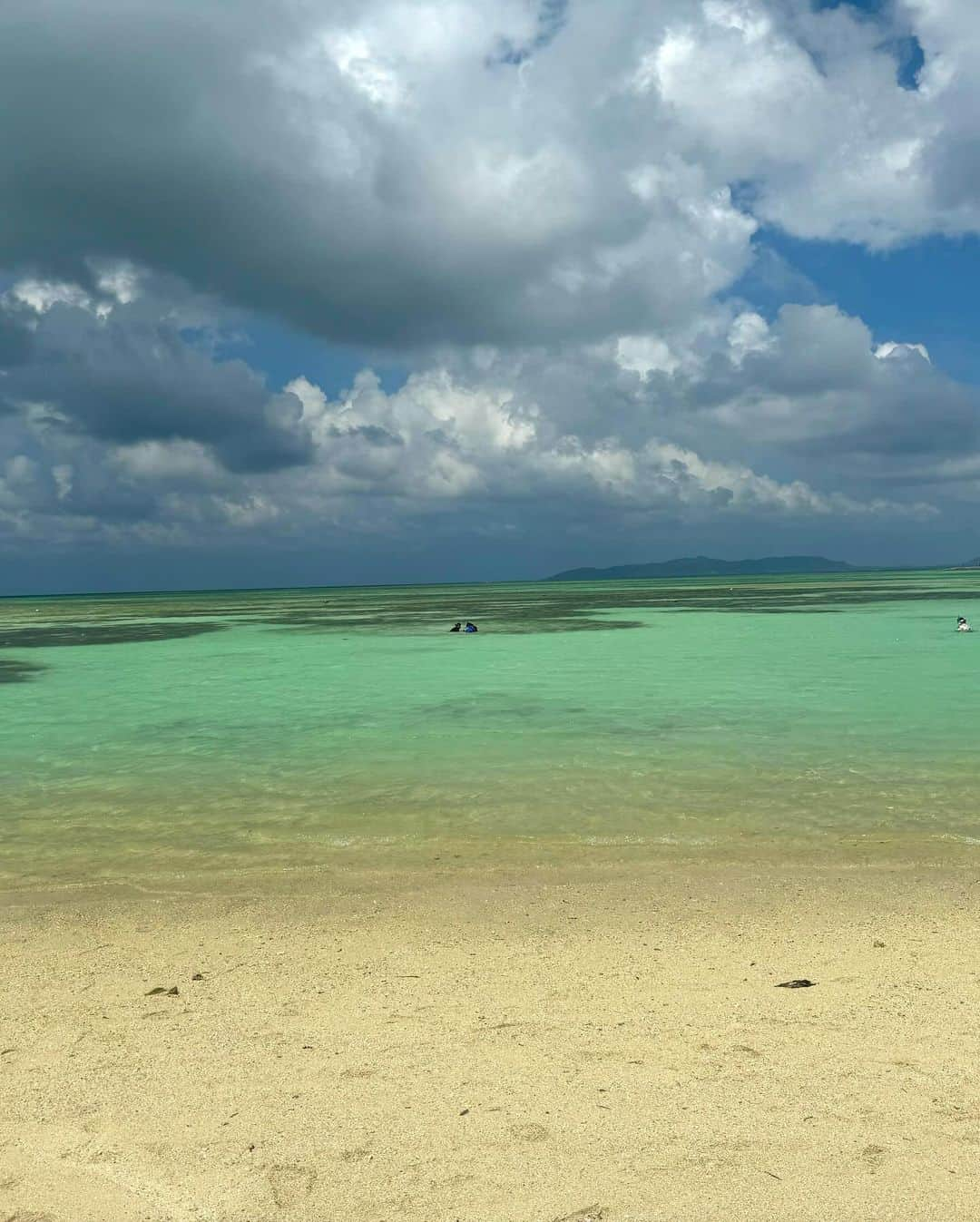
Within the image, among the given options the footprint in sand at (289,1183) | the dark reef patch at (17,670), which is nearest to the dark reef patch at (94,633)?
the dark reef patch at (17,670)

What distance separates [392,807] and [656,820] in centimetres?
354

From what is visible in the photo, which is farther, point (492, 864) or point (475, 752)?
point (475, 752)

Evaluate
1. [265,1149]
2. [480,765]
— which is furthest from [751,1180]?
[480,765]

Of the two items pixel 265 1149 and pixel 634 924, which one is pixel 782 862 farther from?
pixel 265 1149

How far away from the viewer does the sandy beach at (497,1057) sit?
3.88 metres

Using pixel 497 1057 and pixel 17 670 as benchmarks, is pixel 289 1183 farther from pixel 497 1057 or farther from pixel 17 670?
pixel 17 670

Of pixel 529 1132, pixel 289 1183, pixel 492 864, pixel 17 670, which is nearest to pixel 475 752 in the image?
pixel 492 864

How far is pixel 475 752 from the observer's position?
1495 cm

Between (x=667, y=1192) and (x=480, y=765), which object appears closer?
(x=667, y=1192)

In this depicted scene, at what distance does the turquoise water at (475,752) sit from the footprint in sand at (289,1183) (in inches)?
209

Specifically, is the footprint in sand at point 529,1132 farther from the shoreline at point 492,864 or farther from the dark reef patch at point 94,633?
the dark reef patch at point 94,633

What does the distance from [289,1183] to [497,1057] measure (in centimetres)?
144

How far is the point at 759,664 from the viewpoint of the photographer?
27.9 metres

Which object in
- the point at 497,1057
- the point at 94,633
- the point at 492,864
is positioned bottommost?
the point at 492,864
